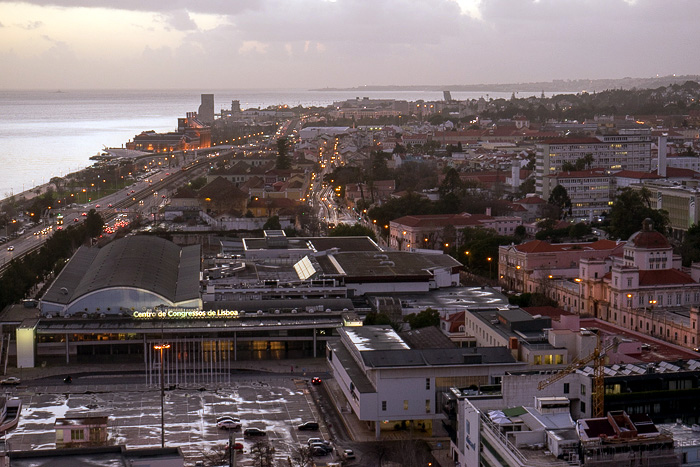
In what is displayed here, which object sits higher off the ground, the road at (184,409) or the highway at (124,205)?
the highway at (124,205)

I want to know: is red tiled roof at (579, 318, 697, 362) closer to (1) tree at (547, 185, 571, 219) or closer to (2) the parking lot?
(2) the parking lot

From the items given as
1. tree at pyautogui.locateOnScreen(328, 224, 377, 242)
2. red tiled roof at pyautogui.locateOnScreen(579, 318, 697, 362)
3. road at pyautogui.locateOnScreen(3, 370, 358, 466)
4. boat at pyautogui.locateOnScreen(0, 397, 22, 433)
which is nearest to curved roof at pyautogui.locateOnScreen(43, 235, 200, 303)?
road at pyautogui.locateOnScreen(3, 370, 358, 466)

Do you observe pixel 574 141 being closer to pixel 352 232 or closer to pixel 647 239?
pixel 352 232

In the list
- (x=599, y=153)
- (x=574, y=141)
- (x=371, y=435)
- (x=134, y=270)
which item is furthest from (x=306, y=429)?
(x=599, y=153)

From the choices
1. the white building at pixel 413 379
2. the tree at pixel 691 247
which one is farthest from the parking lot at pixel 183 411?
the tree at pixel 691 247

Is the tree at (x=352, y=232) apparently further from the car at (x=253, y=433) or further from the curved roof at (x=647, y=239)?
the car at (x=253, y=433)
